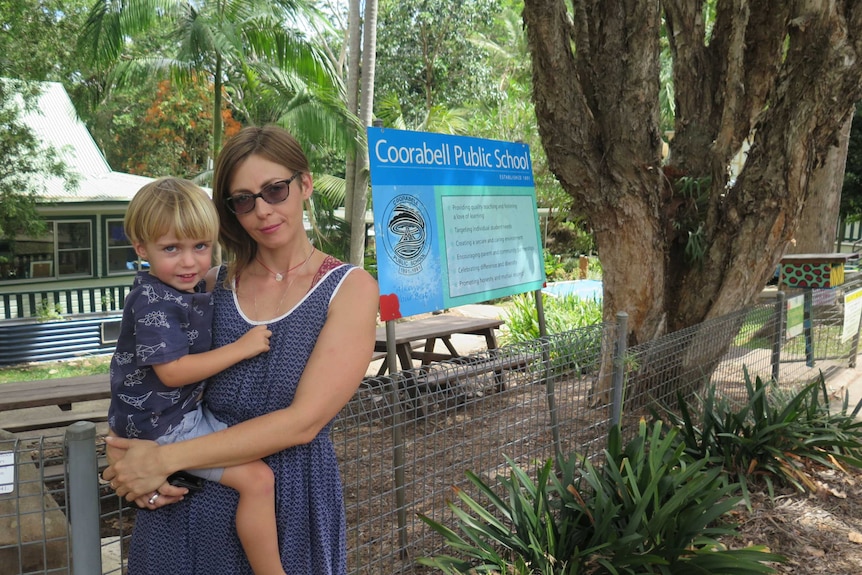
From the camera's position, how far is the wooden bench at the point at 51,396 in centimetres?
557

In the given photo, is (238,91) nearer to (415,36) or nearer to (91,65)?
(415,36)

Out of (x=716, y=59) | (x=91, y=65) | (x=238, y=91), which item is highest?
(x=238, y=91)

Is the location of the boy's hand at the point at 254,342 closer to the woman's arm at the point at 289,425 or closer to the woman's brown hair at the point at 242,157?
the woman's arm at the point at 289,425

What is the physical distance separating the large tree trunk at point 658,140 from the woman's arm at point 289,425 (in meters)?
4.05

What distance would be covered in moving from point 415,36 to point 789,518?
74.0 feet

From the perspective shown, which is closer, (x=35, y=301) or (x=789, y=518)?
(x=789, y=518)

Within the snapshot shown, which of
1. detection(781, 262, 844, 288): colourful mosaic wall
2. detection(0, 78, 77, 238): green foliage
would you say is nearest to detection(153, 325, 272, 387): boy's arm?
detection(781, 262, 844, 288): colourful mosaic wall

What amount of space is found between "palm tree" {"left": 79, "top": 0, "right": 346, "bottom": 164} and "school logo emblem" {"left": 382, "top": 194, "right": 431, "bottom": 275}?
11.4 metres

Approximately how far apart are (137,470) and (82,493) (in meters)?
0.30

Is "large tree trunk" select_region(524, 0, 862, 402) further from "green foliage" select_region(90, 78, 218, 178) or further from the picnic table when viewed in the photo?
"green foliage" select_region(90, 78, 218, 178)

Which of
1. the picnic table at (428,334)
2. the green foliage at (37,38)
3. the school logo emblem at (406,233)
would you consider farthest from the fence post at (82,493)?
the green foliage at (37,38)

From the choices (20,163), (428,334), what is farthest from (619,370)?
(20,163)

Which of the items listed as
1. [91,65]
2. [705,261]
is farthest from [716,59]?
[91,65]

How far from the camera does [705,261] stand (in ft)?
19.8
